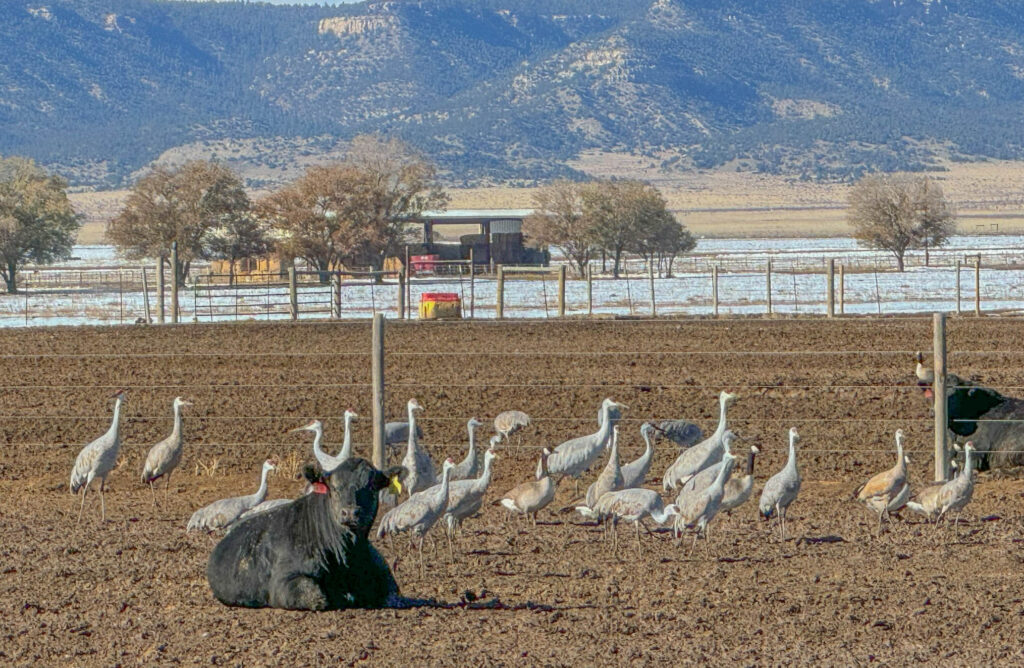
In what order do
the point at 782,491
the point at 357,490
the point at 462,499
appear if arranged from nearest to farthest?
the point at 357,490 < the point at 462,499 < the point at 782,491

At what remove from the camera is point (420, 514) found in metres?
9.26

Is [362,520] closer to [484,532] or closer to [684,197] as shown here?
[484,532]

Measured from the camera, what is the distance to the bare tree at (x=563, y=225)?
7100cm

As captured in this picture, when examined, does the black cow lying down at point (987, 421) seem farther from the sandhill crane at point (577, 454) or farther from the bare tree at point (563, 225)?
the bare tree at point (563, 225)

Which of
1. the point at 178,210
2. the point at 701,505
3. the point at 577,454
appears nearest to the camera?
the point at 701,505

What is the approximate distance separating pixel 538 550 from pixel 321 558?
A: 2.02 meters

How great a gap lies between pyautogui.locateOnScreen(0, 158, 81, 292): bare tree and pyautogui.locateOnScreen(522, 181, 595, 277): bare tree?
2115cm

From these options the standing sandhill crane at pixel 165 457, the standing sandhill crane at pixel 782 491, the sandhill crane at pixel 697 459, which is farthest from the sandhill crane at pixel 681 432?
the standing sandhill crane at pixel 165 457

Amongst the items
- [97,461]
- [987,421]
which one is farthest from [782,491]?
[97,461]

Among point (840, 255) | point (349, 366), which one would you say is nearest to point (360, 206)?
point (840, 255)

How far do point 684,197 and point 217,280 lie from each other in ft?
460

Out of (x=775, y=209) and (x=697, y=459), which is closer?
(x=697, y=459)

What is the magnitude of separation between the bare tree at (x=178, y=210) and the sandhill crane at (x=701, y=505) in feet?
165

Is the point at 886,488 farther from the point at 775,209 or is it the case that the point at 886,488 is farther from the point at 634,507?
the point at 775,209
